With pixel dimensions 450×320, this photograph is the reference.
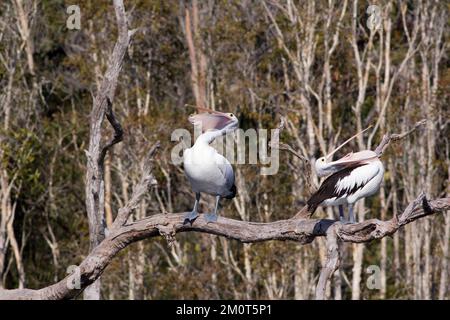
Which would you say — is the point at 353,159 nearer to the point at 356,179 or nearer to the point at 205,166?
the point at 356,179

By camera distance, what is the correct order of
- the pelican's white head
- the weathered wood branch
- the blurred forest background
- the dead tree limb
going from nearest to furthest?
1. the weathered wood branch
2. the pelican's white head
3. the dead tree limb
4. the blurred forest background

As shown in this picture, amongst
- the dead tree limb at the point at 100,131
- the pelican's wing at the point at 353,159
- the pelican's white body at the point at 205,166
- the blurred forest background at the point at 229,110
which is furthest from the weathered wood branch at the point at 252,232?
the blurred forest background at the point at 229,110

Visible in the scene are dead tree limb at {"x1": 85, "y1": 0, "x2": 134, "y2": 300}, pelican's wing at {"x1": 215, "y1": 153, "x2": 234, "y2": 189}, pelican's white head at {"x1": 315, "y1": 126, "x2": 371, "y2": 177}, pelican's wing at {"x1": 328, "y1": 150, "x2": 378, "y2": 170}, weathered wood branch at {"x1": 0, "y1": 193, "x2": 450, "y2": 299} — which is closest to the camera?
weathered wood branch at {"x1": 0, "y1": 193, "x2": 450, "y2": 299}

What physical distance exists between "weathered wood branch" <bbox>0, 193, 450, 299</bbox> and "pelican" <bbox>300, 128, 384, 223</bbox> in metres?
0.20

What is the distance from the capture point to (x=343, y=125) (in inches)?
984

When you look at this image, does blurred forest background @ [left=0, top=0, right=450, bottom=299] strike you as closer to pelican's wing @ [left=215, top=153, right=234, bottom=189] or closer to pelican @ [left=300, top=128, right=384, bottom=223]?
pelican's wing @ [left=215, top=153, right=234, bottom=189]

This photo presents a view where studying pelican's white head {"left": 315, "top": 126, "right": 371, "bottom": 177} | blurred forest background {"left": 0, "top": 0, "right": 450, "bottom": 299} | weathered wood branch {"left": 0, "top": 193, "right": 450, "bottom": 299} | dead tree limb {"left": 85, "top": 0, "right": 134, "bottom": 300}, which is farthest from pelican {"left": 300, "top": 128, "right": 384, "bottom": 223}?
blurred forest background {"left": 0, "top": 0, "right": 450, "bottom": 299}

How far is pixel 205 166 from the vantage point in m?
9.99

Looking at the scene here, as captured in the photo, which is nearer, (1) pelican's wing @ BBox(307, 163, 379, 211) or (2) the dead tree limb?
(1) pelican's wing @ BBox(307, 163, 379, 211)

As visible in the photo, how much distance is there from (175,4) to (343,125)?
4237 millimetres

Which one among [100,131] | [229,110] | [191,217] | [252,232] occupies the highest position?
[229,110]

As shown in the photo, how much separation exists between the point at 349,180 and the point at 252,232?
0.87 metres

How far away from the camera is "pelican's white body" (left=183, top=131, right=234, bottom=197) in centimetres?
999

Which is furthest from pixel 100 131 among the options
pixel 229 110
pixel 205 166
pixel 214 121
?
pixel 229 110
